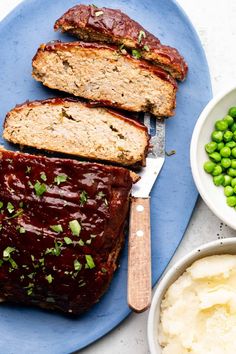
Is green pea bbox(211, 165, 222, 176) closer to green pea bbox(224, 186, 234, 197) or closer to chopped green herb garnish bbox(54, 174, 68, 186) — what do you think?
green pea bbox(224, 186, 234, 197)

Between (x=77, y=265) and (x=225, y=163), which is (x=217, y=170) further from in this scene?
(x=77, y=265)

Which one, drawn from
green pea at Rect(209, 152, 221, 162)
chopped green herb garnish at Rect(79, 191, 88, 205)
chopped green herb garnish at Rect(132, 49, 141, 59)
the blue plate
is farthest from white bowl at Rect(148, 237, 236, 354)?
chopped green herb garnish at Rect(132, 49, 141, 59)

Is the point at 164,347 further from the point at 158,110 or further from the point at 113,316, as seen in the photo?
the point at 158,110

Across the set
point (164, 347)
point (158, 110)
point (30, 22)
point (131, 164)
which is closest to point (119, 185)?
point (131, 164)

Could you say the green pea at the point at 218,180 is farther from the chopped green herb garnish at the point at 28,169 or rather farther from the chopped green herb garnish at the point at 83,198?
the chopped green herb garnish at the point at 28,169

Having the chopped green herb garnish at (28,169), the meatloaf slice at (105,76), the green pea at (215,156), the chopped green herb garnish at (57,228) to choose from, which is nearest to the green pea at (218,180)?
the green pea at (215,156)

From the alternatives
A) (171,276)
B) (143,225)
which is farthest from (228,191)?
(171,276)
